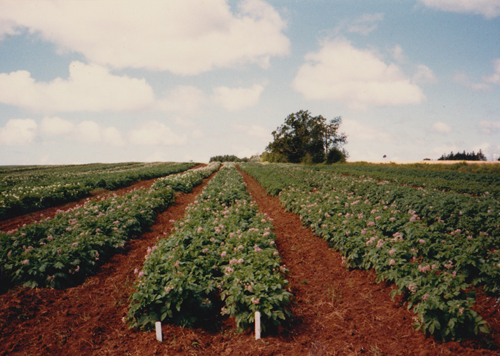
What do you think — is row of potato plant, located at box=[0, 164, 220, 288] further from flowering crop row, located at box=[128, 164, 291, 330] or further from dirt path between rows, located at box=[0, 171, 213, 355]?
flowering crop row, located at box=[128, 164, 291, 330]

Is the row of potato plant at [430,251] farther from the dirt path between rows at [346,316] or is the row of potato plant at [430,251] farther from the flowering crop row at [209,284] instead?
the flowering crop row at [209,284]

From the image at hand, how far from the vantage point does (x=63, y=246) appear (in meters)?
6.80

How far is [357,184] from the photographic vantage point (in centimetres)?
1833

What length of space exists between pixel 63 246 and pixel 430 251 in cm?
965

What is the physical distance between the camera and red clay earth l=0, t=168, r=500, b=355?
13.7ft

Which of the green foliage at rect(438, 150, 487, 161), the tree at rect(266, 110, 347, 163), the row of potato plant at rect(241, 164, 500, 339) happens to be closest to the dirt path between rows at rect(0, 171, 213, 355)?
the row of potato plant at rect(241, 164, 500, 339)

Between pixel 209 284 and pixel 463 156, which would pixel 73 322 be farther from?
pixel 463 156

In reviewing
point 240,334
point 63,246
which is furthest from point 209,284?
point 63,246

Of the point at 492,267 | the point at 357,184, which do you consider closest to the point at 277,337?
the point at 492,267

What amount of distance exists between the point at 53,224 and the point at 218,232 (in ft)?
19.3

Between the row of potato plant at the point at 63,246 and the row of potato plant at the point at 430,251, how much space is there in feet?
23.6

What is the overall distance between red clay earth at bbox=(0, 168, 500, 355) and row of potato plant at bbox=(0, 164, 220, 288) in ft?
1.27

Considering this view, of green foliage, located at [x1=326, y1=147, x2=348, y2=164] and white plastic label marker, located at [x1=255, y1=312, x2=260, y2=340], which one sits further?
green foliage, located at [x1=326, y1=147, x2=348, y2=164]

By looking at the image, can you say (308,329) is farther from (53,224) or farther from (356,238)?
(53,224)
